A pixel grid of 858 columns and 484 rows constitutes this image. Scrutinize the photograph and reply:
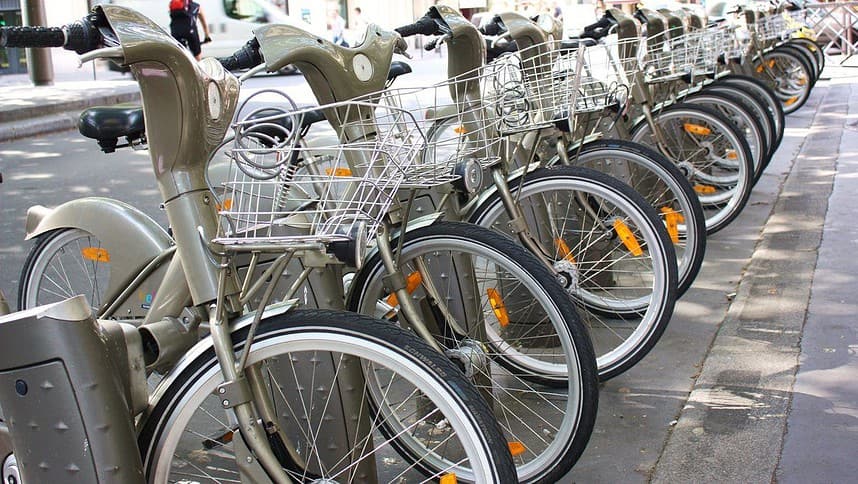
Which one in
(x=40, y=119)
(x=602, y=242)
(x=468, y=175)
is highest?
(x=468, y=175)

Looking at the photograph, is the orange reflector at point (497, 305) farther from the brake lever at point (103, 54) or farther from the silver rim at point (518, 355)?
the brake lever at point (103, 54)

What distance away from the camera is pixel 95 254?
3705 millimetres

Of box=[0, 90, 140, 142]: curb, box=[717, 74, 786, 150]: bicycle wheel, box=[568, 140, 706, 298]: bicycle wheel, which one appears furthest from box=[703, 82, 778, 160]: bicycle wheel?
box=[0, 90, 140, 142]: curb

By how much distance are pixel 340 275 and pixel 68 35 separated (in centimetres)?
93

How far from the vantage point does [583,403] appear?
9.56 feet

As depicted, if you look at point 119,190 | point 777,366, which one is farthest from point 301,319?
point 119,190

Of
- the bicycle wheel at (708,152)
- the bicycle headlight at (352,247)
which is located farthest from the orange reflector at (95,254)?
the bicycle wheel at (708,152)

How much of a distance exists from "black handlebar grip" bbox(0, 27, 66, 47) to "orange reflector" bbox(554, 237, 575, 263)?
2.31 m

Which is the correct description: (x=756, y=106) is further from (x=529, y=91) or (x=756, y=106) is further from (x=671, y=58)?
(x=529, y=91)

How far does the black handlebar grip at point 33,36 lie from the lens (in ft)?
7.53

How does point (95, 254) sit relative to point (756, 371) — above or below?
above

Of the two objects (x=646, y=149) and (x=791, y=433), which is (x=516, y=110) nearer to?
(x=646, y=149)

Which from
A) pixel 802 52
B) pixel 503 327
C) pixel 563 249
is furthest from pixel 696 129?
pixel 802 52

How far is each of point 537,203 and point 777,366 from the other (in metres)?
1.16
